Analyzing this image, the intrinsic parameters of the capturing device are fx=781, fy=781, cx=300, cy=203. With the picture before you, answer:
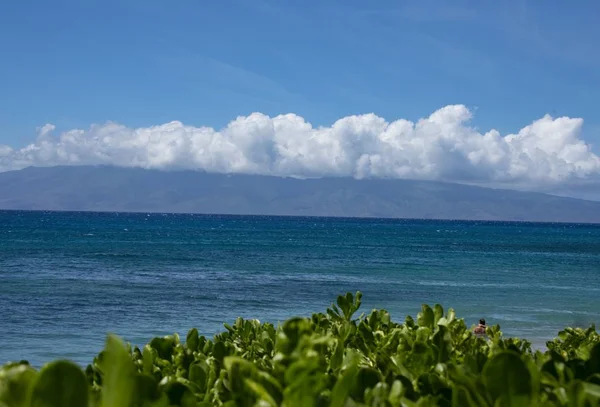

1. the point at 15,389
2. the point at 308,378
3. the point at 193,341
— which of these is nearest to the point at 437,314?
the point at 193,341

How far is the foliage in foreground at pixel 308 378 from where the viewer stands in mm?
1222

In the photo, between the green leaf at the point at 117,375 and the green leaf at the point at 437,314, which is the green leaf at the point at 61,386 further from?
the green leaf at the point at 437,314

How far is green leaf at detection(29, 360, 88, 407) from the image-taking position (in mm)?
1189

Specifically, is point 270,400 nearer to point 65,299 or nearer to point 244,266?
point 65,299

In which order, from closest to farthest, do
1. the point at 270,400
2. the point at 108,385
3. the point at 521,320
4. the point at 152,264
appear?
the point at 108,385 → the point at 270,400 → the point at 521,320 → the point at 152,264

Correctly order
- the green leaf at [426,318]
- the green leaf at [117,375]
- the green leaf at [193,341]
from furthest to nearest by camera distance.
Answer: the green leaf at [426,318] < the green leaf at [193,341] < the green leaf at [117,375]

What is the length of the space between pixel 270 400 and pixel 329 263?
50622 millimetres

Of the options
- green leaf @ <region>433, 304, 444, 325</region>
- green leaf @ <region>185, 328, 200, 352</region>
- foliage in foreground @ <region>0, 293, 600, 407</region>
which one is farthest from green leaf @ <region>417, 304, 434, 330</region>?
green leaf @ <region>185, 328, 200, 352</region>

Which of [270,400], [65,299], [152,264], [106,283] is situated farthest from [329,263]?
[270,400]

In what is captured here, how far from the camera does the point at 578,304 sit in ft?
104

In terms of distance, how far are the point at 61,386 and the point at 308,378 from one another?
41 centimetres

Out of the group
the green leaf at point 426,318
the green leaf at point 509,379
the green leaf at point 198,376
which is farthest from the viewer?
the green leaf at point 426,318

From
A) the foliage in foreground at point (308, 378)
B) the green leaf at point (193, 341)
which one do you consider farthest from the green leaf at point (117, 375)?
the green leaf at point (193, 341)

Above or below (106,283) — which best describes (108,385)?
above
